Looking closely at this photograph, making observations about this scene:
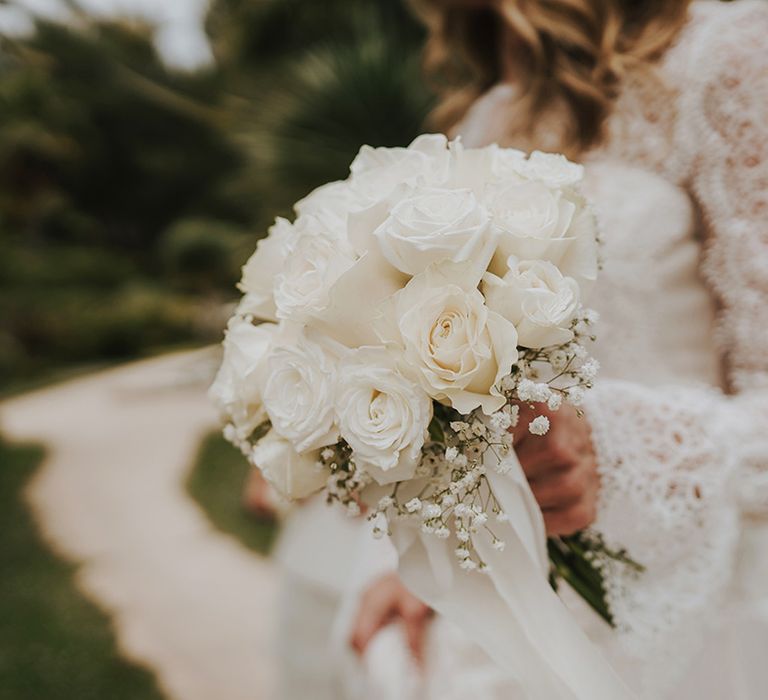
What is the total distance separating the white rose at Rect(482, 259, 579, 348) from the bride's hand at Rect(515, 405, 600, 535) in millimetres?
167

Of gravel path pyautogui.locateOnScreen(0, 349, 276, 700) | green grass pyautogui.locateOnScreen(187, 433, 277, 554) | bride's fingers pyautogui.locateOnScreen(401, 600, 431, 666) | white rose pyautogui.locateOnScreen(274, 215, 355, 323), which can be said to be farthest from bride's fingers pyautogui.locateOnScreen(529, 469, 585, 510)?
green grass pyautogui.locateOnScreen(187, 433, 277, 554)

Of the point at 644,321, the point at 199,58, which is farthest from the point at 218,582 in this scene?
the point at 199,58

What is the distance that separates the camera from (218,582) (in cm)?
481

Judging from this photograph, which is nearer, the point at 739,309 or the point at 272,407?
the point at 272,407

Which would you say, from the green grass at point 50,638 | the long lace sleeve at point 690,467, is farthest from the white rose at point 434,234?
the green grass at point 50,638

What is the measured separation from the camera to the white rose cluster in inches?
34.5

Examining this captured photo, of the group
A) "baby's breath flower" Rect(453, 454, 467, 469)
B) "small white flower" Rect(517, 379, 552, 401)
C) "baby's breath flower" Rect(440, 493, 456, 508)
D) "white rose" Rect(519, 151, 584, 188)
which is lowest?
"baby's breath flower" Rect(440, 493, 456, 508)

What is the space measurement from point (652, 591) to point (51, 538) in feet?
17.4

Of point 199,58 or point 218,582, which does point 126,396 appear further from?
point 199,58

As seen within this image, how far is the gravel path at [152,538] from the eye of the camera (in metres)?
3.89

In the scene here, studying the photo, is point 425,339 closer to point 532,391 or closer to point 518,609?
point 532,391

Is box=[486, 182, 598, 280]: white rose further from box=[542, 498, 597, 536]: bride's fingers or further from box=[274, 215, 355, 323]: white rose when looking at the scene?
box=[542, 498, 597, 536]: bride's fingers

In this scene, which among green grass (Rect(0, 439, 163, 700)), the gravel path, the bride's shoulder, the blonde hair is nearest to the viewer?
the bride's shoulder

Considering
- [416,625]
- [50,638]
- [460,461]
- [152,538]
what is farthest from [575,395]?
[152,538]
